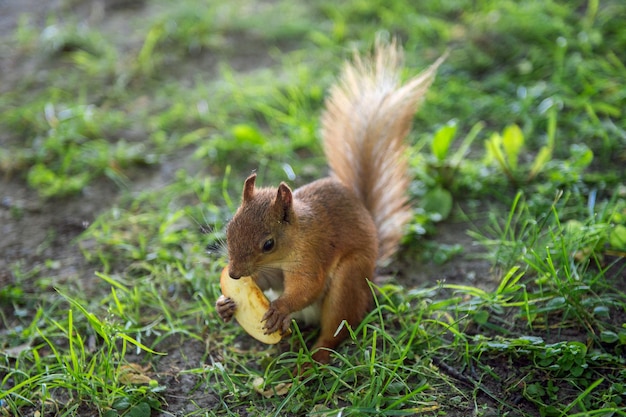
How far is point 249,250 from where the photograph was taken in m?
1.71

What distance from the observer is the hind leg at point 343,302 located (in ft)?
5.99

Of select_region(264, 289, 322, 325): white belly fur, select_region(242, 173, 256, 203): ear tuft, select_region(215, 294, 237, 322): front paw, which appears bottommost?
select_region(264, 289, 322, 325): white belly fur

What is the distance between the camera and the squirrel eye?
1.73 metres

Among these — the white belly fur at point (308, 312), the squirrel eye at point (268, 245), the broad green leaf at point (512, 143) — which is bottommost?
the white belly fur at point (308, 312)

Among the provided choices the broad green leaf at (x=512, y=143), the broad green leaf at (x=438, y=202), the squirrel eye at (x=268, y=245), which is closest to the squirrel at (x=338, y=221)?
the squirrel eye at (x=268, y=245)

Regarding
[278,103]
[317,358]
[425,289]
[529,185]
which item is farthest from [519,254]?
[278,103]

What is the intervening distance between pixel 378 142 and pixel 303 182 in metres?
0.63

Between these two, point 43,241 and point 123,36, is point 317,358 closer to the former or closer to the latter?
point 43,241

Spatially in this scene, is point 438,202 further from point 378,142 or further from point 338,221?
point 338,221

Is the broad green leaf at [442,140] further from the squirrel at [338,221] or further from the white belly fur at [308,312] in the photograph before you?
the white belly fur at [308,312]

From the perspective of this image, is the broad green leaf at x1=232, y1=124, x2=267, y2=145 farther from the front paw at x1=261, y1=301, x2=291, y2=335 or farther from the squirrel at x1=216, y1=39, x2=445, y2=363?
the front paw at x1=261, y1=301, x2=291, y2=335

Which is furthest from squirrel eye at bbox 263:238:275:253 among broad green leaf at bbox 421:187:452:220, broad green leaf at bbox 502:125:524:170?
broad green leaf at bbox 502:125:524:170

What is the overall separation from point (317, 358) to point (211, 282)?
498 mm

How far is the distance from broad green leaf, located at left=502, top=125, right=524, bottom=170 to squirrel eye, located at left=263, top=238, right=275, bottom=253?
47.7 inches
